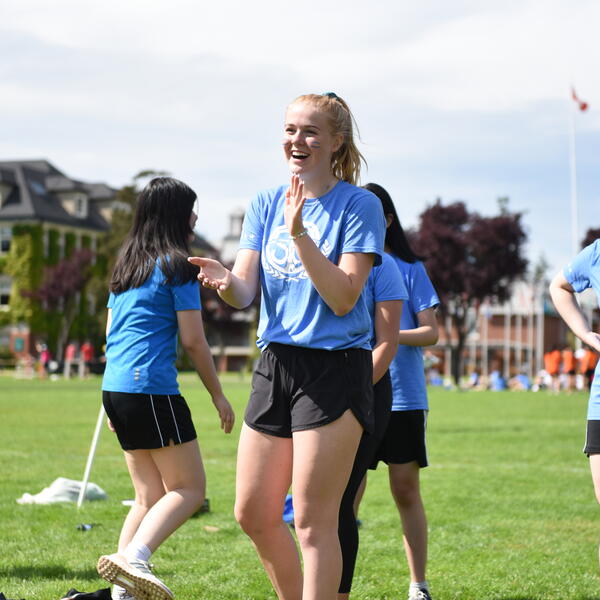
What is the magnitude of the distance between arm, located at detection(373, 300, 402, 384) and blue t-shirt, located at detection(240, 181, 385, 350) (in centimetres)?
84

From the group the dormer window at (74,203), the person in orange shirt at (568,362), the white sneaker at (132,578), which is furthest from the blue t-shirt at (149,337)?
the dormer window at (74,203)

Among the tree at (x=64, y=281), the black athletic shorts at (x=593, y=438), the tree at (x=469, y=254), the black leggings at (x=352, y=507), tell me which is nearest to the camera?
the black leggings at (x=352, y=507)

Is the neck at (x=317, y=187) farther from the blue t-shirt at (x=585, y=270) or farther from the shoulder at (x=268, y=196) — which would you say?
the blue t-shirt at (x=585, y=270)

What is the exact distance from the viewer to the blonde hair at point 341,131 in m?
3.70

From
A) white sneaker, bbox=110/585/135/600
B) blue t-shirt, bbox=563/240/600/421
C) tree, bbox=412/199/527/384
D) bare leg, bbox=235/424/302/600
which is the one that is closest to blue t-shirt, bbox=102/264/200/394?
white sneaker, bbox=110/585/135/600

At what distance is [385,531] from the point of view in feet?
24.7

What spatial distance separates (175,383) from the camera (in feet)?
15.4

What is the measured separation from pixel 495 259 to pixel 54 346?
31950mm

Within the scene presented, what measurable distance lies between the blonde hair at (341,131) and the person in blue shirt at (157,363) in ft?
3.56

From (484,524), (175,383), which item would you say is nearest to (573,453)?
(484,524)

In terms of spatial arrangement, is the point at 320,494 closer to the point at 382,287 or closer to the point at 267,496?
the point at 267,496

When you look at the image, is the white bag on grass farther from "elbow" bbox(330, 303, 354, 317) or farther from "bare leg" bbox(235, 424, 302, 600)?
"elbow" bbox(330, 303, 354, 317)

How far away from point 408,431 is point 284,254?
202 cm

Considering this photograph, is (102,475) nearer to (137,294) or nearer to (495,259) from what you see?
(137,294)
